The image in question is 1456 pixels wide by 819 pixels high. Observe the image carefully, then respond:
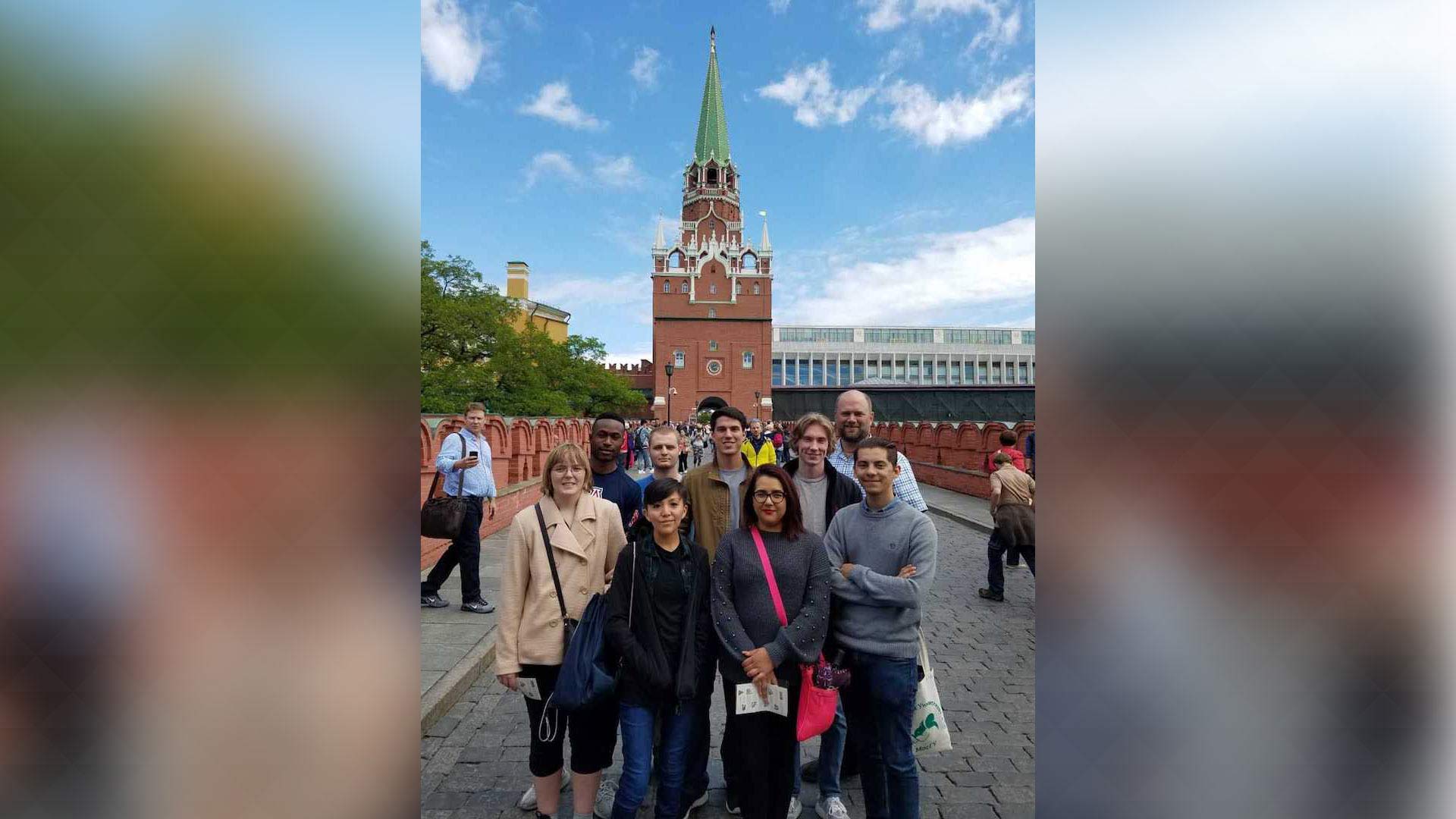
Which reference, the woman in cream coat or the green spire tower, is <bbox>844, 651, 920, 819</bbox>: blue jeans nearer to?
the woman in cream coat

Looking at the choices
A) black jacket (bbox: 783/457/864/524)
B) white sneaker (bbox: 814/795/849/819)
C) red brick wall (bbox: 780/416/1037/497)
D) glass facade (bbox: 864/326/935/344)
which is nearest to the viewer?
white sneaker (bbox: 814/795/849/819)

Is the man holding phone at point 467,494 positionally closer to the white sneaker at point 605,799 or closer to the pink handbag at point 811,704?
the white sneaker at point 605,799

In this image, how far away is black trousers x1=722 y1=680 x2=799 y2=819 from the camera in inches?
107

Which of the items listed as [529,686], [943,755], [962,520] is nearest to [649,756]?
[529,686]

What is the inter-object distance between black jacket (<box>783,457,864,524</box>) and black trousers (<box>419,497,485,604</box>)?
12.6 ft

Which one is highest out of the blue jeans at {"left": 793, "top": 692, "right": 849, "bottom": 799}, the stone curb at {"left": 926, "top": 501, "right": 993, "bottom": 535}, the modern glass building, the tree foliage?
the modern glass building

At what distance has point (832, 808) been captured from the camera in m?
3.09

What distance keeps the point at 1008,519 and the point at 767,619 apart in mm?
4452

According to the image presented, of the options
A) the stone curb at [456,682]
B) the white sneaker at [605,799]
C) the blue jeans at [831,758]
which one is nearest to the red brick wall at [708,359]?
the stone curb at [456,682]

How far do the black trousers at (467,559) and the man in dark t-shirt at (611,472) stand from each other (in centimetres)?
256

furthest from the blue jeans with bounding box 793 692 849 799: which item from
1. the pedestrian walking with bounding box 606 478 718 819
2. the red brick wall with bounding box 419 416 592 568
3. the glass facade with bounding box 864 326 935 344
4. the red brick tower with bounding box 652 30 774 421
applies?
the glass facade with bounding box 864 326 935 344
